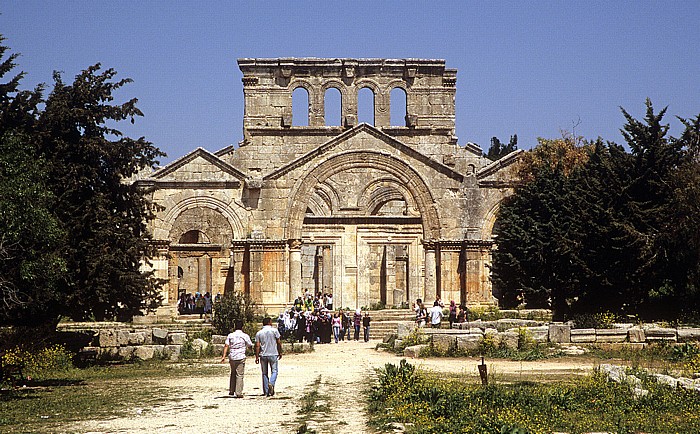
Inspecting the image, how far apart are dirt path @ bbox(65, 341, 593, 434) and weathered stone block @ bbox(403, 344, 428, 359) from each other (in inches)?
12.0

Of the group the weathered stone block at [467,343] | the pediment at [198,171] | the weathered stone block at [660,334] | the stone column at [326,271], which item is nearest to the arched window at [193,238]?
the stone column at [326,271]

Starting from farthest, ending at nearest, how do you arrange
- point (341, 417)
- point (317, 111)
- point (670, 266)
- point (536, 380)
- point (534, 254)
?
point (317, 111) → point (534, 254) → point (670, 266) → point (536, 380) → point (341, 417)

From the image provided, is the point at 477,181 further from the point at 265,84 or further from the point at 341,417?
the point at 341,417

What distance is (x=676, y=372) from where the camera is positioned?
19203mm

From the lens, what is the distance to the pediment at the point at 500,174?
129 ft

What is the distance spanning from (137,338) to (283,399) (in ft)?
37.2

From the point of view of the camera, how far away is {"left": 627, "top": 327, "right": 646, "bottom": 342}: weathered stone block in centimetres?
2467

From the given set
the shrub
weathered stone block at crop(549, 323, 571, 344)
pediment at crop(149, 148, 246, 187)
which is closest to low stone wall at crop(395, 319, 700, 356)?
weathered stone block at crop(549, 323, 571, 344)

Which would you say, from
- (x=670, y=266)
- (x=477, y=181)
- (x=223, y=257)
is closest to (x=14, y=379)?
(x=670, y=266)

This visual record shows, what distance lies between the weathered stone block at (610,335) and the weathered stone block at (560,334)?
718 mm

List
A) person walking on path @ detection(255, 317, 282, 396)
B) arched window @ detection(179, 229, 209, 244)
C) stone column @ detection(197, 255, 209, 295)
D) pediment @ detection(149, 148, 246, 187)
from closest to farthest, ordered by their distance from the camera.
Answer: person walking on path @ detection(255, 317, 282, 396)
pediment @ detection(149, 148, 246, 187)
arched window @ detection(179, 229, 209, 244)
stone column @ detection(197, 255, 209, 295)

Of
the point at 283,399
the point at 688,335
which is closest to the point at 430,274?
the point at 688,335

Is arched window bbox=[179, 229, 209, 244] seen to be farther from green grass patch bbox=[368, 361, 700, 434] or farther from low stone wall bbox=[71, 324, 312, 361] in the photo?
green grass patch bbox=[368, 361, 700, 434]

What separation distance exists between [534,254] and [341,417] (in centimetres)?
2049
